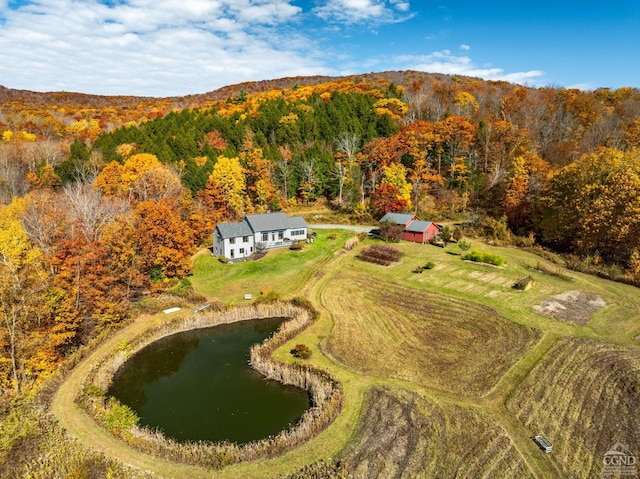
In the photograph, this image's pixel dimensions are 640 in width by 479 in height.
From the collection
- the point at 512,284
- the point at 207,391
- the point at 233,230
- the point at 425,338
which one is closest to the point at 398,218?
the point at 512,284

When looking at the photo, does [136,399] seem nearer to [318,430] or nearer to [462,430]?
[318,430]

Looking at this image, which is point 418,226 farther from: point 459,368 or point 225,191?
point 225,191

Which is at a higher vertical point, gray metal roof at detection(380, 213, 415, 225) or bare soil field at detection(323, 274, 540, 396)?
gray metal roof at detection(380, 213, 415, 225)

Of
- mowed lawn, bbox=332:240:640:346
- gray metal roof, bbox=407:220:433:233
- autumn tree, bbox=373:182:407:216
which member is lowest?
mowed lawn, bbox=332:240:640:346

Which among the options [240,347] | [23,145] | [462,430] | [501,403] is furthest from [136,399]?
[23,145]

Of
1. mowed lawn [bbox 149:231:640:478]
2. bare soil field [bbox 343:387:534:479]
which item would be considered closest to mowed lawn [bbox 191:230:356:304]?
mowed lawn [bbox 149:231:640:478]

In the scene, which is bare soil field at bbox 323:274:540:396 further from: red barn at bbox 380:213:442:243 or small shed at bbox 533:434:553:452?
red barn at bbox 380:213:442:243

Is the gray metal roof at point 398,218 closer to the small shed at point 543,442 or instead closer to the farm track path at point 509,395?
the farm track path at point 509,395
